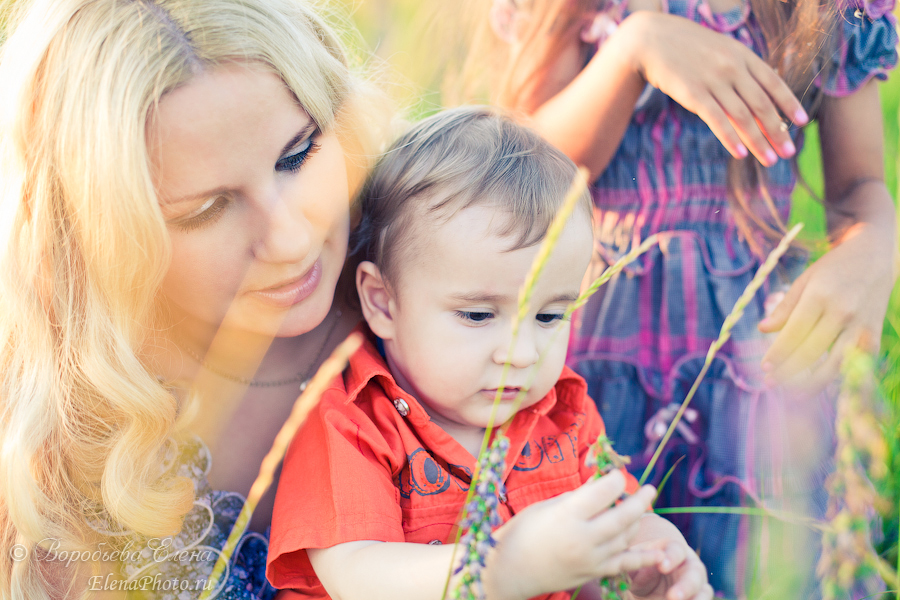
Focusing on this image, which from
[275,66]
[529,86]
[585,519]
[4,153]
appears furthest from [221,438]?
[529,86]

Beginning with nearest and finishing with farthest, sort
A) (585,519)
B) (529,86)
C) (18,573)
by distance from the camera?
(585,519) < (18,573) < (529,86)

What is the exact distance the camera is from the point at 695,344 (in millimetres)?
1635

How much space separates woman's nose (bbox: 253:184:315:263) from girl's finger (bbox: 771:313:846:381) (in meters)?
1.08

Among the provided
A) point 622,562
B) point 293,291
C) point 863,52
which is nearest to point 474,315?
point 293,291

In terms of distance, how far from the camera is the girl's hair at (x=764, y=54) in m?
1.17

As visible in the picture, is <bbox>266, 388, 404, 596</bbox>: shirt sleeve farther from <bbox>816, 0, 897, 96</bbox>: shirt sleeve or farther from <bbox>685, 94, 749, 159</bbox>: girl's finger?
<bbox>816, 0, 897, 96</bbox>: shirt sleeve

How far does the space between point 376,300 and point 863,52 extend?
1.20 meters

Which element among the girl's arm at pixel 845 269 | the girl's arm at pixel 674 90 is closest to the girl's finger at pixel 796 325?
the girl's arm at pixel 845 269

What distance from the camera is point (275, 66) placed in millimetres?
1140

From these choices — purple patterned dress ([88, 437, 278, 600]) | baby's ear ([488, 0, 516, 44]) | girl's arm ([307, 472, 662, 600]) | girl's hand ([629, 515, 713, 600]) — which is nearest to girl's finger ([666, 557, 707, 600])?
girl's hand ([629, 515, 713, 600])

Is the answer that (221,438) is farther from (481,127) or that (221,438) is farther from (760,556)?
(760,556)

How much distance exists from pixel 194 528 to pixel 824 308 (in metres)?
1.44

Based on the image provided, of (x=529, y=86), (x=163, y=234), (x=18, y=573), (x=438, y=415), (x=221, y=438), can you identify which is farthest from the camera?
(x=529, y=86)

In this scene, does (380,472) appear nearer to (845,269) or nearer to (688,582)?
(688,582)
